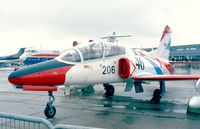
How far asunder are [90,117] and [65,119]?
83 cm

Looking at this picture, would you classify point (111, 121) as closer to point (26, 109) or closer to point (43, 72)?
point (43, 72)

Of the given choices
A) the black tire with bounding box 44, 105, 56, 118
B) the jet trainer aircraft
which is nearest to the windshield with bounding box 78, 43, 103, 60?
the jet trainer aircraft

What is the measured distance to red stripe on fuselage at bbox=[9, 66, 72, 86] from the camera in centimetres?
748

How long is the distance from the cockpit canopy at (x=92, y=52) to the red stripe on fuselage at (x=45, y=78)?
65cm

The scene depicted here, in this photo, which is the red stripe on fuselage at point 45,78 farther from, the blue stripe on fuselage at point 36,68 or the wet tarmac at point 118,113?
the wet tarmac at point 118,113

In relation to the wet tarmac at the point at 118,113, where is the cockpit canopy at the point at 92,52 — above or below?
above

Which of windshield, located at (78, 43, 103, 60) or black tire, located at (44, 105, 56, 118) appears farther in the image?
windshield, located at (78, 43, 103, 60)

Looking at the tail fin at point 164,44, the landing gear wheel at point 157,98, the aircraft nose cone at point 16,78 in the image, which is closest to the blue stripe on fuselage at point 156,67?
the landing gear wheel at point 157,98

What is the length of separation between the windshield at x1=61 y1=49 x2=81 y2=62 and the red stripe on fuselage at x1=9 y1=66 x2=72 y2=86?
1.51ft

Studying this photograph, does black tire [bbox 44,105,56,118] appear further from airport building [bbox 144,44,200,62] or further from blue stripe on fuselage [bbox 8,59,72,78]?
airport building [bbox 144,44,200,62]

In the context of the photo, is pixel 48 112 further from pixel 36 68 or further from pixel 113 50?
pixel 113 50

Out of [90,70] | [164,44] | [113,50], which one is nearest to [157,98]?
[113,50]

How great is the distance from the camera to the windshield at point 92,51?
899cm

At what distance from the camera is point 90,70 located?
894cm
